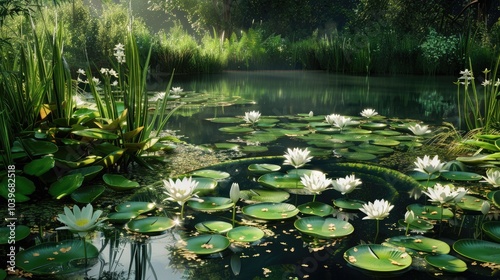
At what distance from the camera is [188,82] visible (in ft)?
26.8

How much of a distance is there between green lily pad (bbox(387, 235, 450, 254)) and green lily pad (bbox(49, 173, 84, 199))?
4.51ft

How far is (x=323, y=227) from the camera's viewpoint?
1.92m

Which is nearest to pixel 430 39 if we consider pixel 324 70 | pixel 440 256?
pixel 324 70

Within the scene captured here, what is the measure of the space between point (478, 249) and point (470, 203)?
56 cm

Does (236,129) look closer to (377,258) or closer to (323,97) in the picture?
(377,258)

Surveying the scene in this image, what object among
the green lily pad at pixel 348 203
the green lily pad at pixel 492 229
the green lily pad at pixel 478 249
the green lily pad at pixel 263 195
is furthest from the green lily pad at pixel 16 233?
the green lily pad at pixel 492 229

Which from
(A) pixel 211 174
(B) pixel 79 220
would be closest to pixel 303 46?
(A) pixel 211 174

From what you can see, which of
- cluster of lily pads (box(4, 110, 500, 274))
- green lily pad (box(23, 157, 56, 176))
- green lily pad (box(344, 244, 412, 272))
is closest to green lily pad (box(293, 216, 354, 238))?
cluster of lily pads (box(4, 110, 500, 274))

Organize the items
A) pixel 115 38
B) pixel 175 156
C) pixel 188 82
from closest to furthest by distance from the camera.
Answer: pixel 175 156 < pixel 188 82 < pixel 115 38

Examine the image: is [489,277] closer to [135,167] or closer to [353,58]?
[135,167]

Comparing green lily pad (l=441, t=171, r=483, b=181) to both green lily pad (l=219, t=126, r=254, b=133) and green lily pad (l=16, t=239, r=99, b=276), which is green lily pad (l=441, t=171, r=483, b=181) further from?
green lily pad (l=16, t=239, r=99, b=276)

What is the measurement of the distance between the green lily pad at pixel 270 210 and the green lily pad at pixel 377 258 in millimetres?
400

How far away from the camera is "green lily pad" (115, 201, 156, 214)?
6.82 ft

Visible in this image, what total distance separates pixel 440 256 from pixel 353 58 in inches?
383
